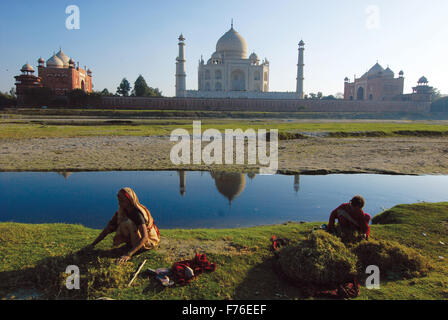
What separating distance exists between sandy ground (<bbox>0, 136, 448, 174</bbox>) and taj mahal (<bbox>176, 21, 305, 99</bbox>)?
27.9 meters

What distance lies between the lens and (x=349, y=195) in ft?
17.9

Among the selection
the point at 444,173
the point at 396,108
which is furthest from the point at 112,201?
the point at 396,108

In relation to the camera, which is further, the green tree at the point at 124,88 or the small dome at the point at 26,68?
the green tree at the point at 124,88

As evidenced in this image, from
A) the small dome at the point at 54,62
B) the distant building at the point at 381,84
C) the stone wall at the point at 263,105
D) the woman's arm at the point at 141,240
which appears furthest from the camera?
the distant building at the point at 381,84

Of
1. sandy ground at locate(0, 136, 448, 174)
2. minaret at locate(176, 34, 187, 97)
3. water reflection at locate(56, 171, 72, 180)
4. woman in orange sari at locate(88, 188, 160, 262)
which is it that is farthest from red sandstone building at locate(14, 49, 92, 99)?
woman in orange sari at locate(88, 188, 160, 262)

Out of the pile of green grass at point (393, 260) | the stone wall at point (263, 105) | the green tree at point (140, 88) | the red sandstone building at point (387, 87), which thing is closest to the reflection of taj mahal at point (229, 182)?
the pile of green grass at point (393, 260)

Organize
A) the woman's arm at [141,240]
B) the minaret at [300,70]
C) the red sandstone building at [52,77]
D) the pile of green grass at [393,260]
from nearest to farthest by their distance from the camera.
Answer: the pile of green grass at [393,260], the woman's arm at [141,240], the red sandstone building at [52,77], the minaret at [300,70]

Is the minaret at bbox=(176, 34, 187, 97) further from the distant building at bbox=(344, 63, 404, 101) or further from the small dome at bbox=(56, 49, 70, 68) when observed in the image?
the distant building at bbox=(344, 63, 404, 101)

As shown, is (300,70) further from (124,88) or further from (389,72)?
(124,88)

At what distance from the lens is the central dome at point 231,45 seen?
1606 inches

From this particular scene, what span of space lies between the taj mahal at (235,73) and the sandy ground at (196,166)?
91.4ft

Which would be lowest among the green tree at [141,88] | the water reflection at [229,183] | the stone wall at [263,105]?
the water reflection at [229,183]

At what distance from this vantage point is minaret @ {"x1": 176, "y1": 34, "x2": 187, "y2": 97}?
35.3 meters

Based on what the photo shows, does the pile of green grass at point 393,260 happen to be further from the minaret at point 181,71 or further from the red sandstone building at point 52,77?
the minaret at point 181,71
